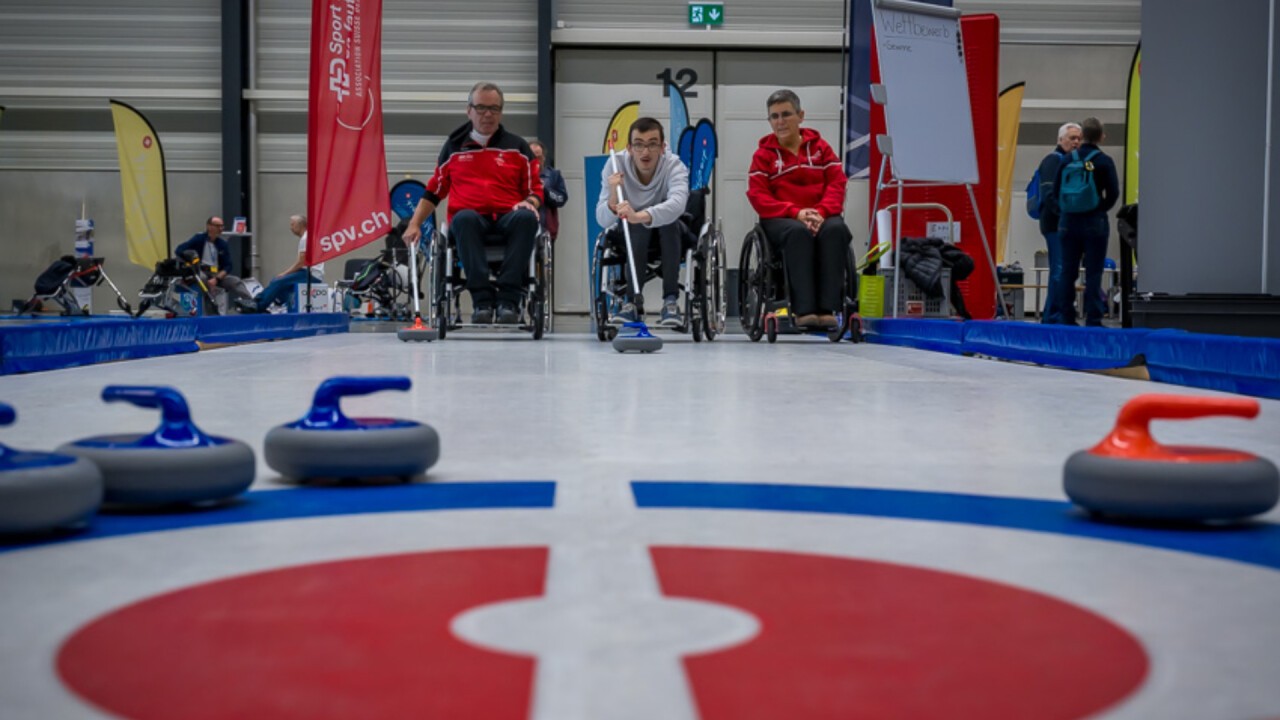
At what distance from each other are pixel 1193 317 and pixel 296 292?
7941mm

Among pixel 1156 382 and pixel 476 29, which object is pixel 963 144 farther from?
pixel 476 29

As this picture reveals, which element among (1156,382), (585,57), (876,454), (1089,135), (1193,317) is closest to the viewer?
(876,454)

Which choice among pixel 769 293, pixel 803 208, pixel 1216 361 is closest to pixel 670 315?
pixel 769 293

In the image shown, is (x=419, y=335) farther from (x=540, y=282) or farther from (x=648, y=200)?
(x=648, y=200)

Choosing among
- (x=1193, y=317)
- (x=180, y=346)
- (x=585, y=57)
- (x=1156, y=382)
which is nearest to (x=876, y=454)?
(x=1156, y=382)

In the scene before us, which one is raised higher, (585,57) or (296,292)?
(585,57)

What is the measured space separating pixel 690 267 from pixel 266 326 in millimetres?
2416

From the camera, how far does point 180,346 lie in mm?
5195

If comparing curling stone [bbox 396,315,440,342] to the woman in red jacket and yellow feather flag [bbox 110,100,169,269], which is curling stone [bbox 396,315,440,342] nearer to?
the woman in red jacket

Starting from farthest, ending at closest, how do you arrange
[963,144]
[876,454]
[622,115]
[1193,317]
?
[622,115]
[963,144]
[1193,317]
[876,454]

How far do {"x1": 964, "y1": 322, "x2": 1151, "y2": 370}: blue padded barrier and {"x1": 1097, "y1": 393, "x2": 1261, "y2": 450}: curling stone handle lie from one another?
249 centimetres

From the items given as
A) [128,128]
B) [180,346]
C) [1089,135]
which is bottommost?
[180,346]

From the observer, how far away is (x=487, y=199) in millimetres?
5945

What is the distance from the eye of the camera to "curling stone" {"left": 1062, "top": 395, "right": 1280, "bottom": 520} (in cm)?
125
